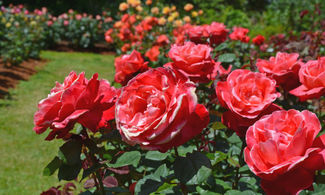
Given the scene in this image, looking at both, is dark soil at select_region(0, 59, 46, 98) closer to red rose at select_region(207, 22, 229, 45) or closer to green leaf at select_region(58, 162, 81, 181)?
red rose at select_region(207, 22, 229, 45)

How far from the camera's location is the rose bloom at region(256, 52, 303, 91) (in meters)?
1.05

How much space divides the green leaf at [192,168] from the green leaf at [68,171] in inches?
10.2

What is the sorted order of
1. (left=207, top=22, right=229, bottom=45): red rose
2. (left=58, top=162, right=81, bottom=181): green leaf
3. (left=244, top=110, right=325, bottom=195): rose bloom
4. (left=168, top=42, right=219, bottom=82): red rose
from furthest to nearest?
(left=207, top=22, right=229, bottom=45): red rose, (left=168, top=42, right=219, bottom=82): red rose, (left=58, top=162, right=81, bottom=181): green leaf, (left=244, top=110, right=325, bottom=195): rose bloom

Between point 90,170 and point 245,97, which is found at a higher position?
point 245,97

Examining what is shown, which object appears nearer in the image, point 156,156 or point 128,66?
point 156,156

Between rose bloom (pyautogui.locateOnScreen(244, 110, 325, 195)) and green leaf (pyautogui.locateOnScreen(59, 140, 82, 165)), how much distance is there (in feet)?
1.34

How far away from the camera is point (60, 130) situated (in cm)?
80

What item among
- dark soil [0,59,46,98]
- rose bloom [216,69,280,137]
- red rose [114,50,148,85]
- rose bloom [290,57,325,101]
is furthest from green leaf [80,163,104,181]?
dark soil [0,59,46,98]

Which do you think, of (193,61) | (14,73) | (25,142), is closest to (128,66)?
(193,61)

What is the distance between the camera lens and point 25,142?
12.7ft

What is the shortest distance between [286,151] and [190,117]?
0.21 meters

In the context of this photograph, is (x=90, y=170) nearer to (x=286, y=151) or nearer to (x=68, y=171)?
(x=68, y=171)

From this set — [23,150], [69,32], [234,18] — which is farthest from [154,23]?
[69,32]

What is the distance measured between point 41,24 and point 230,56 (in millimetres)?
8522
